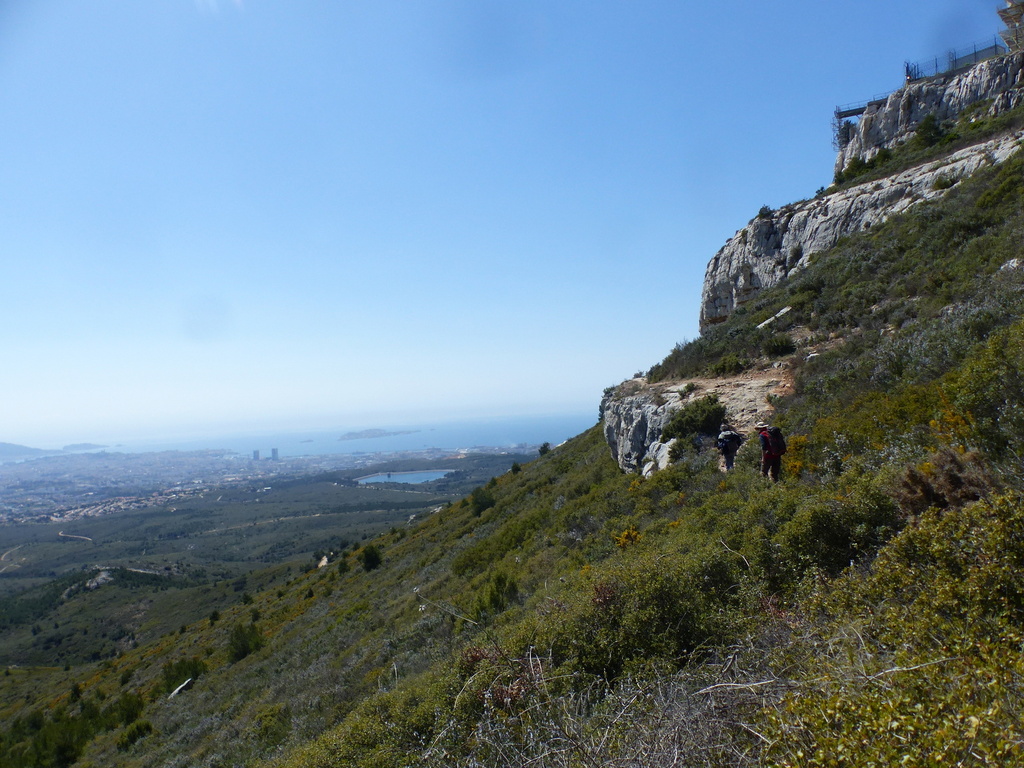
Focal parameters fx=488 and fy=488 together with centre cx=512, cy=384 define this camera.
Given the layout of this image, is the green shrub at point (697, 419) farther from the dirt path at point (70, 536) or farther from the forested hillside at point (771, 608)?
the dirt path at point (70, 536)

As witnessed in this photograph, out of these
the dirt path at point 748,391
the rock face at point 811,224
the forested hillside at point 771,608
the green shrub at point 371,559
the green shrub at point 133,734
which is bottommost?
the green shrub at point 133,734

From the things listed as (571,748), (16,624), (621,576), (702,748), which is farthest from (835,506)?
(16,624)

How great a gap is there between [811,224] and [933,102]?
574 inches

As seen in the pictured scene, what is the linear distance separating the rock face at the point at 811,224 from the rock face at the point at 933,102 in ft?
28.1

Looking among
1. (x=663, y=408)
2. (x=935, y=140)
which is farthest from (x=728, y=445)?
(x=935, y=140)

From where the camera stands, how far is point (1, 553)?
110188 millimetres

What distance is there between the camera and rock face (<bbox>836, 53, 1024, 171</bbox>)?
2641 cm

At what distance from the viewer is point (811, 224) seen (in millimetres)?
26297

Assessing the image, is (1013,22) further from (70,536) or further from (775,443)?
(70,536)

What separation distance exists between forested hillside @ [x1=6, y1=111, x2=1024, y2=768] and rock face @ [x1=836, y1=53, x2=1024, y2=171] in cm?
1983

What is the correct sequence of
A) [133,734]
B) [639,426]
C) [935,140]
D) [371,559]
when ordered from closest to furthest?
[133,734], [639,426], [371,559], [935,140]

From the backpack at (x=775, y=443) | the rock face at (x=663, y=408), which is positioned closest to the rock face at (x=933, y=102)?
the rock face at (x=663, y=408)

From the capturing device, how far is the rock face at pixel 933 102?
2641 cm

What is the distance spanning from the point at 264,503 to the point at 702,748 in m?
161
